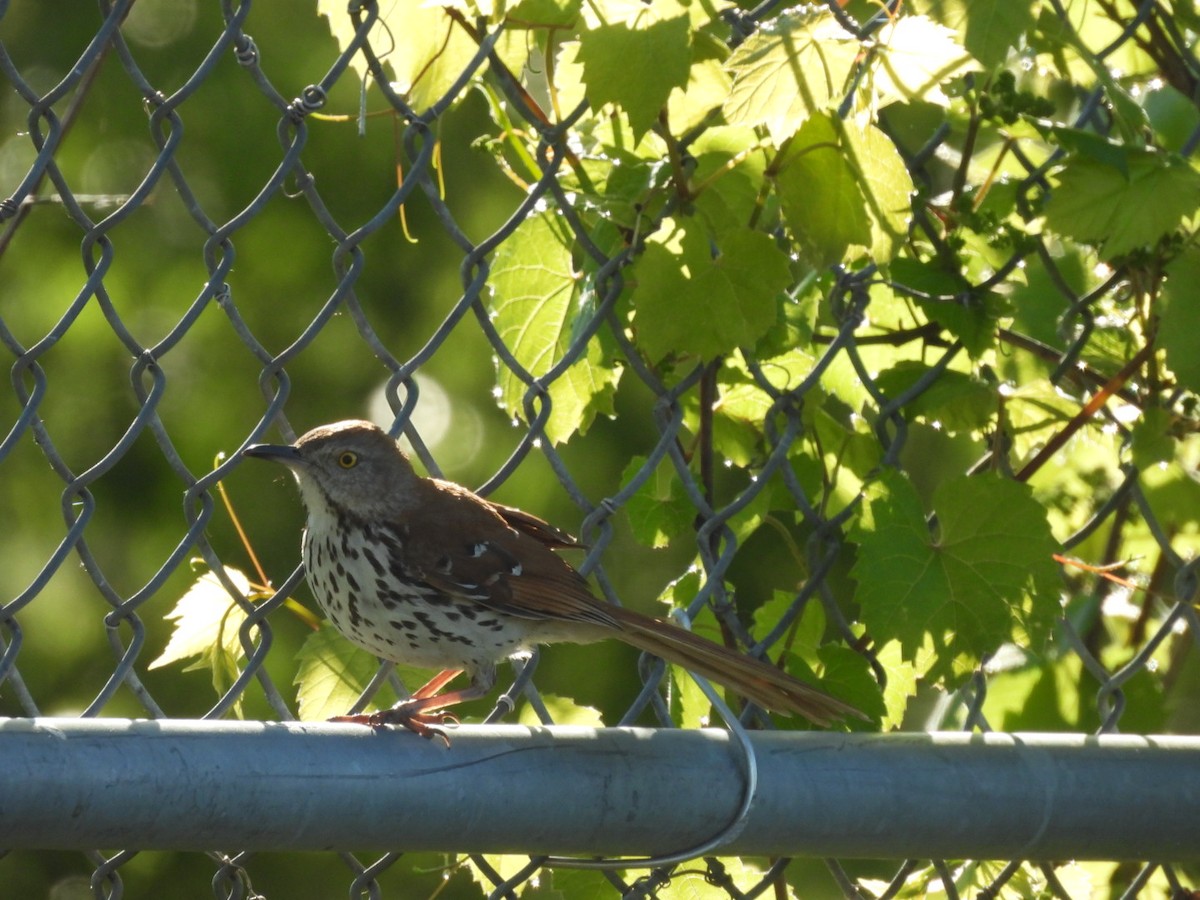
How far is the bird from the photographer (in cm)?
256

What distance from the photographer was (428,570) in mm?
2693

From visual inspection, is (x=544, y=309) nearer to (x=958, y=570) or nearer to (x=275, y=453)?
(x=275, y=453)

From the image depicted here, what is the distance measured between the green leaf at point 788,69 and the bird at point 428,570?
0.85 meters

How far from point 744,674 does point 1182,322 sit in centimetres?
110

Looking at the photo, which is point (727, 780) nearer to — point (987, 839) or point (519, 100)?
point (987, 839)

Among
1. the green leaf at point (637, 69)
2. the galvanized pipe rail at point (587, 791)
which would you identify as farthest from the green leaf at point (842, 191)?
the galvanized pipe rail at point (587, 791)

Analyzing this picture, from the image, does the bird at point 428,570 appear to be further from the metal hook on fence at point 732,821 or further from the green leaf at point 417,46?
the green leaf at point 417,46

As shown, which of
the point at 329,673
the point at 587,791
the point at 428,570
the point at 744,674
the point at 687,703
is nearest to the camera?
the point at 587,791

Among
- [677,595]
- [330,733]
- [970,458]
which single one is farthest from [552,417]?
[970,458]

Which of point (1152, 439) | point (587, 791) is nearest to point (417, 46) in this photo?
point (587, 791)

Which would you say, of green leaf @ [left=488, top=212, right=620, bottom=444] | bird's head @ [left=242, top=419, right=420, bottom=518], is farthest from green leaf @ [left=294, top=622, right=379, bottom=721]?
green leaf @ [left=488, top=212, right=620, bottom=444]

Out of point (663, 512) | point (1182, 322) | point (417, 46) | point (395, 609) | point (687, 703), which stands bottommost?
point (687, 703)

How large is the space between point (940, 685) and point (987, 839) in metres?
0.53

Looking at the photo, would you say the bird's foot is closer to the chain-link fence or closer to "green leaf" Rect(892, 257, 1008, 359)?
the chain-link fence
